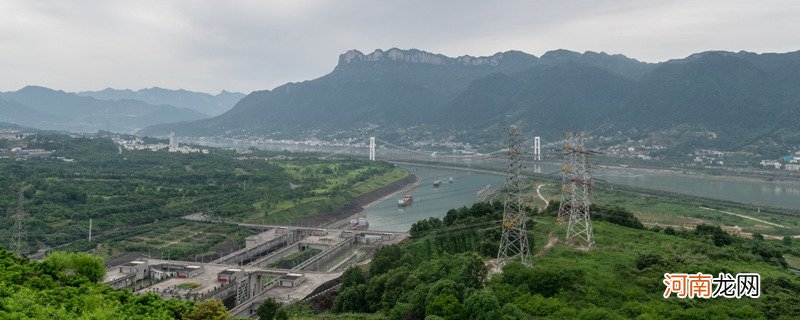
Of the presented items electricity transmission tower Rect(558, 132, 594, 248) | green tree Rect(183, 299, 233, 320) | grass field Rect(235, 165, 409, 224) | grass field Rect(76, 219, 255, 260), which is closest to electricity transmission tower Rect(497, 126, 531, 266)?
electricity transmission tower Rect(558, 132, 594, 248)

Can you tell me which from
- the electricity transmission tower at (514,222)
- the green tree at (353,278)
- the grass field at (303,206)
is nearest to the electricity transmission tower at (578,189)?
the electricity transmission tower at (514,222)

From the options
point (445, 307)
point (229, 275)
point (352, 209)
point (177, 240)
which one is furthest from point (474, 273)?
point (352, 209)

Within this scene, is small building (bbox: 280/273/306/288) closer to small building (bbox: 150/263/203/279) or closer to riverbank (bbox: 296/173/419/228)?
small building (bbox: 150/263/203/279)

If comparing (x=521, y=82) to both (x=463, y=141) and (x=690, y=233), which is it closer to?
(x=463, y=141)

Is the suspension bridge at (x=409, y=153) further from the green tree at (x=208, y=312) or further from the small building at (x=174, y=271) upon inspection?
the green tree at (x=208, y=312)

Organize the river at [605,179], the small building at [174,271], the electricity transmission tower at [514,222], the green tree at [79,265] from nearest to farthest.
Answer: the electricity transmission tower at [514,222] < the green tree at [79,265] < the small building at [174,271] < the river at [605,179]

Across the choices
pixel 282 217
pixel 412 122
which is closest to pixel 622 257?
pixel 282 217
